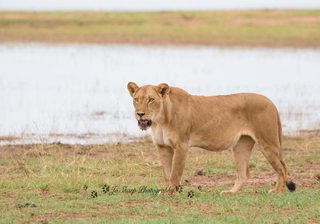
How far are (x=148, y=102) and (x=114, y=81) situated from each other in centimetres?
1552

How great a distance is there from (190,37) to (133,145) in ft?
79.3

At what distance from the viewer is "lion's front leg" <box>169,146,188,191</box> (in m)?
9.75

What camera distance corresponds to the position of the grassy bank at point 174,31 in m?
37.7

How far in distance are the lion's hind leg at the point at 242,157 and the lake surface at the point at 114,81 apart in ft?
16.9

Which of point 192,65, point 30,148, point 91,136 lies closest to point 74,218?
point 30,148

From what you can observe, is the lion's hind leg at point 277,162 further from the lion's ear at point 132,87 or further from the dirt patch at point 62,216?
the dirt patch at point 62,216

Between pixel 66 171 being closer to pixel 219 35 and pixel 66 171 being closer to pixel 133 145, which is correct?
pixel 133 145

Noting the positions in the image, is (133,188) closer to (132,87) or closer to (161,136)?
(161,136)

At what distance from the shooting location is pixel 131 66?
2922 cm

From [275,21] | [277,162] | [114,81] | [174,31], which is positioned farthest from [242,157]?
[275,21]

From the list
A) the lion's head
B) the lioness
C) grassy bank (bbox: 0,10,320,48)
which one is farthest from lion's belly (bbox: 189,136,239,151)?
grassy bank (bbox: 0,10,320,48)

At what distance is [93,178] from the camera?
10.9m

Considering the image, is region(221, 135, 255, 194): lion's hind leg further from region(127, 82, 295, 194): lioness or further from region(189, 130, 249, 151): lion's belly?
region(189, 130, 249, 151): lion's belly

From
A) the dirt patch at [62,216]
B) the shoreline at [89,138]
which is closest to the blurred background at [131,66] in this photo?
the shoreline at [89,138]
